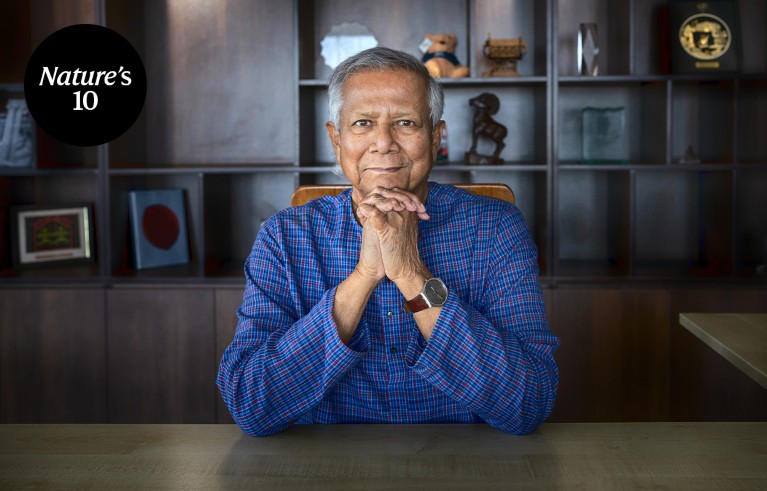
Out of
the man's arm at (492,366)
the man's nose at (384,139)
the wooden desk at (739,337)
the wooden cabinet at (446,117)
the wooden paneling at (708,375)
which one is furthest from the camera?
the wooden cabinet at (446,117)

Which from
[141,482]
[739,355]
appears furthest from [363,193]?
[739,355]

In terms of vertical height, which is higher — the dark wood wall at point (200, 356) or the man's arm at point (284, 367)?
the man's arm at point (284, 367)

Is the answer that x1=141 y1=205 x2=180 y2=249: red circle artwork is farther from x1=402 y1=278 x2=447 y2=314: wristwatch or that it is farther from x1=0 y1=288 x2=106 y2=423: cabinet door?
x1=402 y1=278 x2=447 y2=314: wristwatch

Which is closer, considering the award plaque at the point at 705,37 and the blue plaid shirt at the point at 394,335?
the blue plaid shirt at the point at 394,335

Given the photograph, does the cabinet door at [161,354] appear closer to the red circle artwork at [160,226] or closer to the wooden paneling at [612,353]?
the red circle artwork at [160,226]

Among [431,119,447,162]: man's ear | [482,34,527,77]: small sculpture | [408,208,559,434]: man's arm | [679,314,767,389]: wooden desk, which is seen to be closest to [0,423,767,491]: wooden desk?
[408,208,559,434]: man's arm

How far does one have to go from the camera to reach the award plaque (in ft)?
10.9

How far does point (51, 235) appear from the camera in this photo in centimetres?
351

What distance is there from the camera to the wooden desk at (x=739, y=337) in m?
1.83

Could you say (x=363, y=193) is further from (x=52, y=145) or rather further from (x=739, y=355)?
(x=52, y=145)

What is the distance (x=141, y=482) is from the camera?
1140 millimetres

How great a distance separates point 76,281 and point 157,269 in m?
0.34

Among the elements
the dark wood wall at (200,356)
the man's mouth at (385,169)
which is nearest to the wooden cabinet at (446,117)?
the dark wood wall at (200,356)

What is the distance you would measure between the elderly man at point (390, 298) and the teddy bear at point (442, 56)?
63.1 inches
